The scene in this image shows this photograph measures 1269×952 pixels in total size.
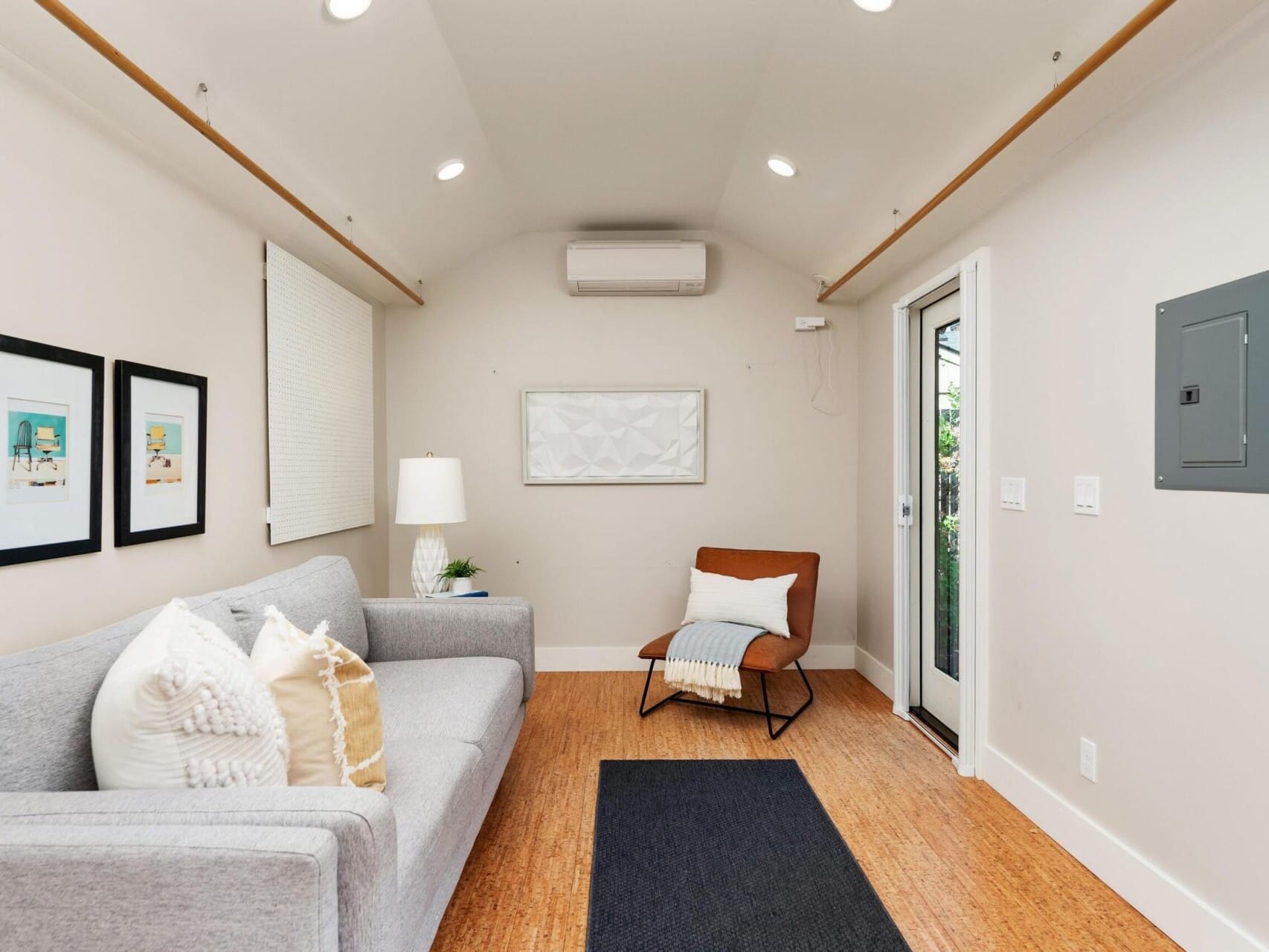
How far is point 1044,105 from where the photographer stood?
6.39 ft

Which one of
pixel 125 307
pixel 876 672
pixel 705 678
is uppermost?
pixel 125 307

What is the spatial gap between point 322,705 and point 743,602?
94.6 inches

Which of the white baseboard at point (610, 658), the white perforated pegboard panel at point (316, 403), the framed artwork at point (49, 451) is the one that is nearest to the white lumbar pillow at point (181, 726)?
the framed artwork at point (49, 451)

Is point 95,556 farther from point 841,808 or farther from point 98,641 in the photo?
point 841,808

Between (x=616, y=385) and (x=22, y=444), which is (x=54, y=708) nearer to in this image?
(x=22, y=444)

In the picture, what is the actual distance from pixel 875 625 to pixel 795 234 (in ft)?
7.14

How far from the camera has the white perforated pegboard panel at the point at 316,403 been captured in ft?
9.55

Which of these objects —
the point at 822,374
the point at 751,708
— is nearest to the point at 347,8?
the point at 822,374

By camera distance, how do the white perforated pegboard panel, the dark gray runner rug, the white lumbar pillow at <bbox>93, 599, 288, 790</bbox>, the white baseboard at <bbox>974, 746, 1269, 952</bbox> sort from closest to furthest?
the white lumbar pillow at <bbox>93, 599, 288, 790</bbox> → the white baseboard at <bbox>974, 746, 1269, 952</bbox> → the dark gray runner rug → the white perforated pegboard panel

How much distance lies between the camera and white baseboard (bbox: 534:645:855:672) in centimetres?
427

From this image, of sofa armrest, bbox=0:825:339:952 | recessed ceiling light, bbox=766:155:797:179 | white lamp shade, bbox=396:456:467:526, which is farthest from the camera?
white lamp shade, bbox=396:456:467:526

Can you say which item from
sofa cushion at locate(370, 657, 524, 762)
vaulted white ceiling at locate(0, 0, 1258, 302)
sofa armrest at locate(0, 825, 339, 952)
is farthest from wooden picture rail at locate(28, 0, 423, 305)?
sofa cushion at locate(370, 657, 524, 762)

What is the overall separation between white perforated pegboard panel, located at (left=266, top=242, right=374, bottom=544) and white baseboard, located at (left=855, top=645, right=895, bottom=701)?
9.43 feet

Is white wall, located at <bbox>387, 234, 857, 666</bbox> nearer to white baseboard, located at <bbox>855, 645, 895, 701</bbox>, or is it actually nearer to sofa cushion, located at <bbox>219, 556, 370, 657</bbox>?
white baseboard, located at <bbox>855, 645, 895, 701</bbox>
